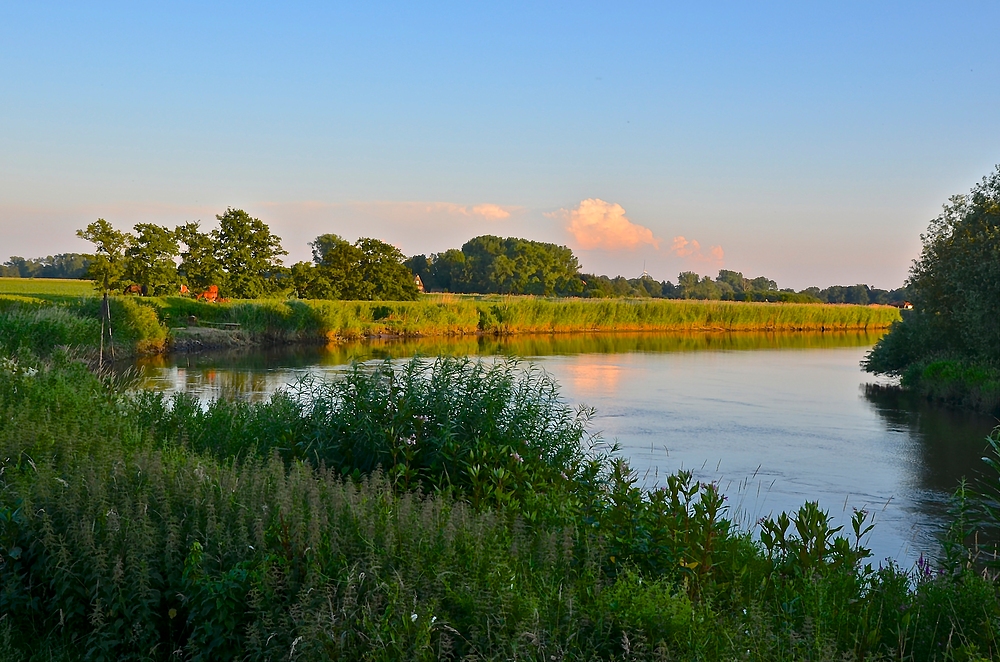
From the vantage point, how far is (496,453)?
6.98m

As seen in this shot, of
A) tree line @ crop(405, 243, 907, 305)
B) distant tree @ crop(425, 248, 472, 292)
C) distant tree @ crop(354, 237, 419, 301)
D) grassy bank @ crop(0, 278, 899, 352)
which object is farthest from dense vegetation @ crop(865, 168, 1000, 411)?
distant tree @ crop(425, 248, 472, 292)

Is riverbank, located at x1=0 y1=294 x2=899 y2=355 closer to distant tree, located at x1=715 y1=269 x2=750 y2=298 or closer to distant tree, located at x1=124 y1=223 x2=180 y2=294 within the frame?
distant tree, located at x1=124 y1=223 x2=180 y2=294

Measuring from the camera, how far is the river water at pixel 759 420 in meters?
11.4

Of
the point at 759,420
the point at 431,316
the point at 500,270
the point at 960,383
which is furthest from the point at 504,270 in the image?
the point at 759,420

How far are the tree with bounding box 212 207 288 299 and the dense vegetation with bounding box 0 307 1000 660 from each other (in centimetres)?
4551

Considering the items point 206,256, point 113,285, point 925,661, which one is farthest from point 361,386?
point 206,256

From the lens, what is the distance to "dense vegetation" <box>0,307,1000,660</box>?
397 cm

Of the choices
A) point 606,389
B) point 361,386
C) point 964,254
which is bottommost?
point 606,389

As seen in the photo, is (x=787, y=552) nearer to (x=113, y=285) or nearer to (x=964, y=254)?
(x=964, y=254)

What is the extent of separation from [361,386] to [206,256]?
45.2 meters

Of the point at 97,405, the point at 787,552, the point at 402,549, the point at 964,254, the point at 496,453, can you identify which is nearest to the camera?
the point at 402,549

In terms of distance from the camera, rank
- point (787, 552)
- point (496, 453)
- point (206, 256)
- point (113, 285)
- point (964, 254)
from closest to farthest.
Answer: point (787, 552) < point (496, 453) < point (964, 254) < point (113, 285) < point (206, 256)

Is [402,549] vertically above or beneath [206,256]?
beneath

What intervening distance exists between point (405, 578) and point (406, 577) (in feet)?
0.05
